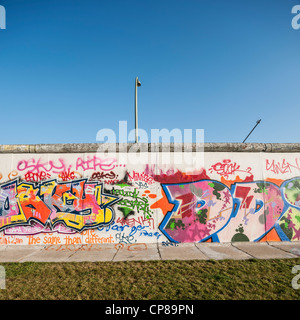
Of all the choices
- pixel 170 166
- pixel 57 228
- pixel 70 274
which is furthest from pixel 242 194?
pixel 57 228

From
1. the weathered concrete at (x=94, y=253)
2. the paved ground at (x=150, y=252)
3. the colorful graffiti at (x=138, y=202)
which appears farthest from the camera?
the colorful graffiti at (x=138, y=202)

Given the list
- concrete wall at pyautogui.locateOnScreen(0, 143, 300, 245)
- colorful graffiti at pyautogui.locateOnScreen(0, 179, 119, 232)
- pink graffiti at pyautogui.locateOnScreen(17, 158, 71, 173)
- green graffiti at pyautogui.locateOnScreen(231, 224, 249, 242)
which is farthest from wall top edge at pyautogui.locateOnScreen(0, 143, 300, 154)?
green graffiti at pyautogui.locateOnScreen(231, 224, 249, 242)

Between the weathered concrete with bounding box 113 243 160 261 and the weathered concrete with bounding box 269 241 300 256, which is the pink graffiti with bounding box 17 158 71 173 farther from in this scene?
the weathered concrete with bounding box 269 241 300 256

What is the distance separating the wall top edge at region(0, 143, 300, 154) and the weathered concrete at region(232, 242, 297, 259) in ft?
10.1

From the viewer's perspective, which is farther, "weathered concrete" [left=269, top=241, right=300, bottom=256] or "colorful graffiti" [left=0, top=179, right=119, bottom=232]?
"colorful graffiti" [left=0, top=179, right=119, bottom=232]

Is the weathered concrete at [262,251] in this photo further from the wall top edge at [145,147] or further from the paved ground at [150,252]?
the wall top edge at [145,147]

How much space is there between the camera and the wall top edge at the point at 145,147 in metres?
6.52

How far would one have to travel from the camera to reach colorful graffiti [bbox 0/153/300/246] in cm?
636

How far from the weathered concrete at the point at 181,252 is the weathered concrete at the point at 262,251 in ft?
4.55

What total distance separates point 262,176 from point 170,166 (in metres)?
3.15

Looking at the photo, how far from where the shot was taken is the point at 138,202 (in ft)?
21.3

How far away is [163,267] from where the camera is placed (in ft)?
14.5

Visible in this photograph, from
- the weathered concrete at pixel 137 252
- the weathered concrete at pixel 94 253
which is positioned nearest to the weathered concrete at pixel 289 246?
the weathered concrete at pixel 137 252

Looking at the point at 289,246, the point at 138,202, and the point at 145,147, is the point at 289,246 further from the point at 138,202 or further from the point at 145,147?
the point at 145,147
